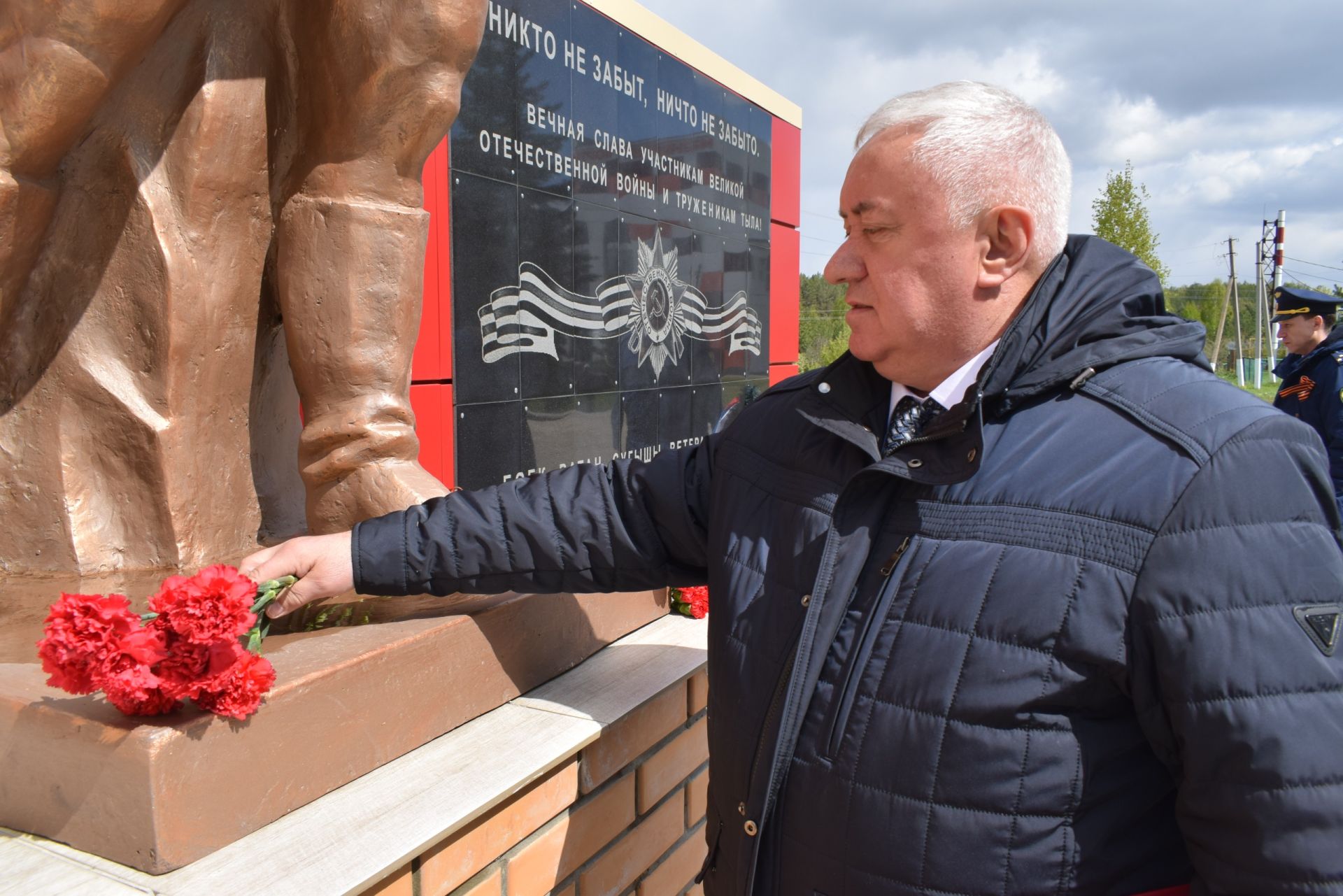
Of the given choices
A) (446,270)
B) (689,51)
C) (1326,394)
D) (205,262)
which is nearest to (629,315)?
(446,270)

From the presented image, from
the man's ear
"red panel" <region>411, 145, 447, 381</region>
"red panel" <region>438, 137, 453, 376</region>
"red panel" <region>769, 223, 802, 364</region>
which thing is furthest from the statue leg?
"red panel" <region>769, 223, 802, 364</region>

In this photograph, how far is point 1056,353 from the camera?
46.6 inches

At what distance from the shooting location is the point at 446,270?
3719 mm

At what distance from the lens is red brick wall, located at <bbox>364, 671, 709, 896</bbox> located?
4.50 ft

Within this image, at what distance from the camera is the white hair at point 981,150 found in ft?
4.00

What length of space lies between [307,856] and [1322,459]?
3.92 feet

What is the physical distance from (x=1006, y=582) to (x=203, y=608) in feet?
2.79

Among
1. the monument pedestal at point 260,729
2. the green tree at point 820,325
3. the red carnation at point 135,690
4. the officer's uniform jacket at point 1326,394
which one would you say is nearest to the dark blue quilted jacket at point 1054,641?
the monument pedestal at point 260,729

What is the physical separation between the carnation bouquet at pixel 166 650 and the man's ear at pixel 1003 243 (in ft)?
3.12

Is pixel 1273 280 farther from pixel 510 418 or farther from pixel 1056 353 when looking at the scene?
pixel 1056 353

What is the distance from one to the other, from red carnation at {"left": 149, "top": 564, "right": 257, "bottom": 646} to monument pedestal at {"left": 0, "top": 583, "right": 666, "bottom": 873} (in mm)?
118

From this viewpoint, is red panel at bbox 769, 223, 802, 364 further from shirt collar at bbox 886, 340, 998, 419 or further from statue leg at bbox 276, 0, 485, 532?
shirt collar at bbox 886, 340, 998, 419

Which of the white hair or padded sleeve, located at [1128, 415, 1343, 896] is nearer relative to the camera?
padded sleeve, located at [1128, 415, 1343, 896]

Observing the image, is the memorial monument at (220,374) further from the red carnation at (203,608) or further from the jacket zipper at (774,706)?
the jacket zipper at (774,706)
